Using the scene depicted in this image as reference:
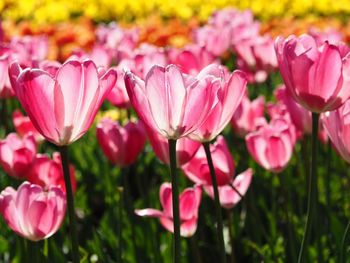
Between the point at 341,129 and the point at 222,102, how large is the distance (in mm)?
248

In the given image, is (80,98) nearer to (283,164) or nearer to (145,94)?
(145,94)

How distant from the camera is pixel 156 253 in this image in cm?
214

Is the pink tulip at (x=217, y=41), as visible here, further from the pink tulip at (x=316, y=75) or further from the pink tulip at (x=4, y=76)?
the pink tulip at (x=316, y=75)

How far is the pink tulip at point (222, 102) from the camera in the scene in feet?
4.80

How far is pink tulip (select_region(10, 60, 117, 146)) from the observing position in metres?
1.34

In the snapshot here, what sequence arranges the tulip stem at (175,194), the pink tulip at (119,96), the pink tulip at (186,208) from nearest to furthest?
1. the tulip stem at (175,194)
2. the pink tulip at (186,208)
3. the pink tulip at (119,96)

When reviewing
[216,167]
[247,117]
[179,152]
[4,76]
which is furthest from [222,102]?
[247,117]

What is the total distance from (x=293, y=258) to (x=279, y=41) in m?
0.72

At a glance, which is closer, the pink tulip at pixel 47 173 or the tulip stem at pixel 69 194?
the tulip stem at pixel 69 194

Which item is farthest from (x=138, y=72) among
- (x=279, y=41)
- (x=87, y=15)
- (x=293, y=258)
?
(x=87, y=15)

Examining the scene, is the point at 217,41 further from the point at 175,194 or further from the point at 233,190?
the point at 175,194

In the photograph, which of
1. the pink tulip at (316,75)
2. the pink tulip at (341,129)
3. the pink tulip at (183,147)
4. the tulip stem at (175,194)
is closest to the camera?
the tulip stem at (175,194)

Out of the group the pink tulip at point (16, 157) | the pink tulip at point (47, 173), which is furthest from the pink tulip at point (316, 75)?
the pink tulip at point (16, 157)

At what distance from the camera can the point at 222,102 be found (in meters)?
1.50
